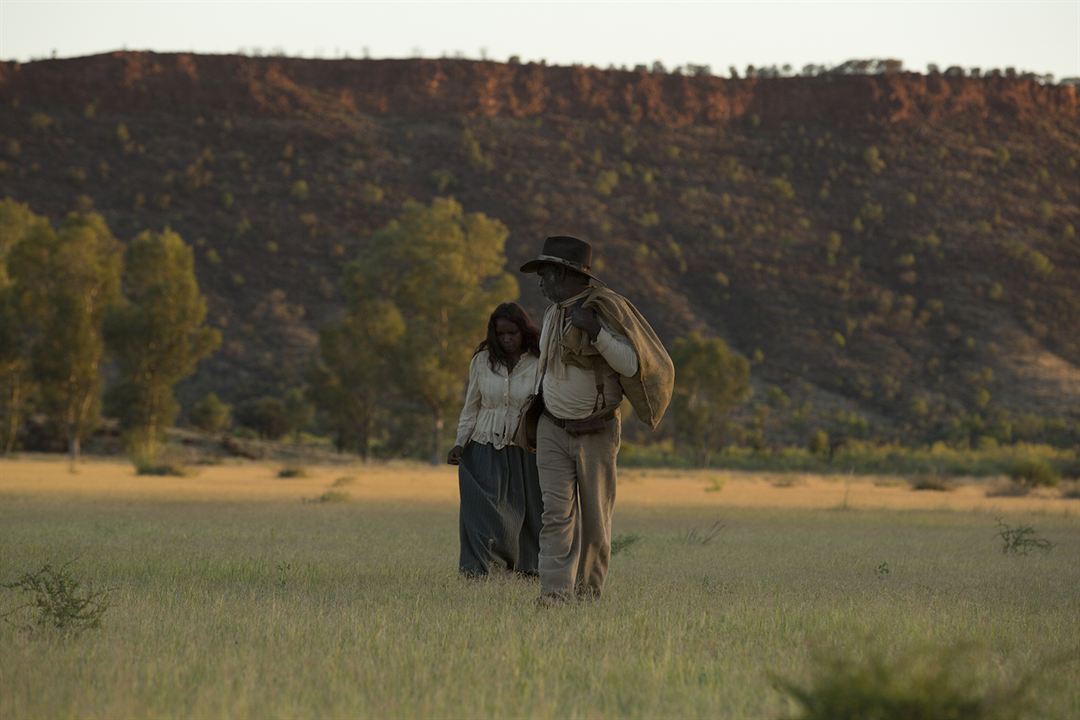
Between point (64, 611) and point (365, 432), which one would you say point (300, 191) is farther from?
point (64, 611)

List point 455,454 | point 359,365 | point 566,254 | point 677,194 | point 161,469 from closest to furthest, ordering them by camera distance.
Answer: point 566,254
point 455,454
point 161,469
point 359,365
point 677,194

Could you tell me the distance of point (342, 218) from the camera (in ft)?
293

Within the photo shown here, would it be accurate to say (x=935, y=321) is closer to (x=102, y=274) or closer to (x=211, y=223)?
(x=211, y=223)

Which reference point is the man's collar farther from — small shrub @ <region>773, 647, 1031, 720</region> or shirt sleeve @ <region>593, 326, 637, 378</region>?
small shrub @ <region>773, 647, 1031, 720</region>

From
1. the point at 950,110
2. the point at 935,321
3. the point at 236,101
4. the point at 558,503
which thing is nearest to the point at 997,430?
the point at 935,321

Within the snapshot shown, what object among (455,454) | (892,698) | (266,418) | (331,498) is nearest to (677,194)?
→ (266,418)

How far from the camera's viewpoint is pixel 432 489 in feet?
108

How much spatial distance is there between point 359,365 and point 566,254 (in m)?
43.3

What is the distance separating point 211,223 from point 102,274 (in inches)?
1634

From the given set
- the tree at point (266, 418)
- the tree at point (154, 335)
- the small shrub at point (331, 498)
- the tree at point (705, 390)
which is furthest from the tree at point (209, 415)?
the small shrub at point (331, 498)

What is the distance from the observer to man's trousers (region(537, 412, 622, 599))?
31.6ft

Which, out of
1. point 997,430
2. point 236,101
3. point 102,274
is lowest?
point 997,430

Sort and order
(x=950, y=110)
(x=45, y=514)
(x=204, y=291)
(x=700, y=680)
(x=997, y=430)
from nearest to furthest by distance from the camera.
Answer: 1. (x=700, y=680)
2. (x=45, y=514)
3. (x=997, y=430)
4. (x=204, y=291)
5. (x=950, y=110)

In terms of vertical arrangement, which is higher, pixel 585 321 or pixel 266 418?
pixel 585 321
